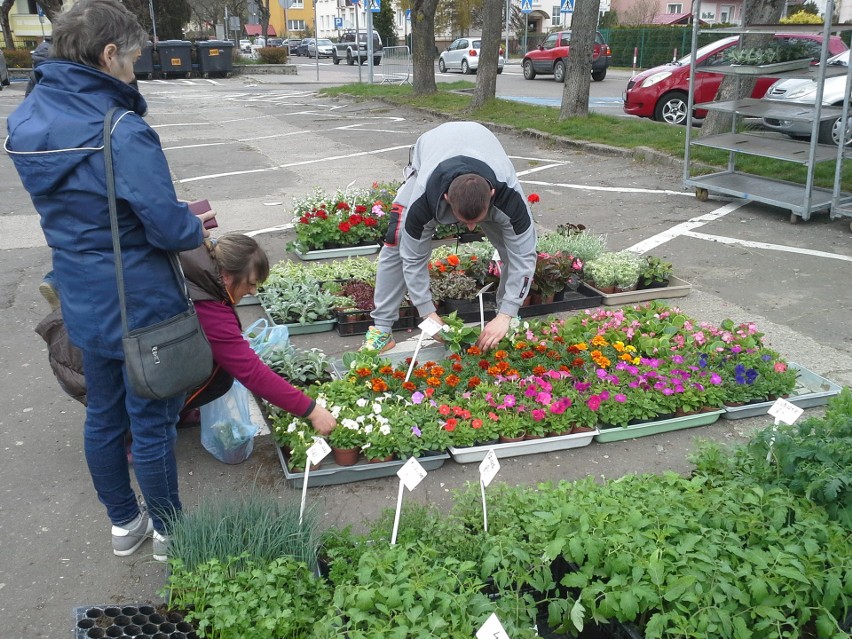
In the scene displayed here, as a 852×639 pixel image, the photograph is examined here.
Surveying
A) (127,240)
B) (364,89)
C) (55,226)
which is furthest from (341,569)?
(364,89)

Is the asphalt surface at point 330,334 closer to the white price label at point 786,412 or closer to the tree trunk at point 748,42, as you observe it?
the white price label at point 786,412

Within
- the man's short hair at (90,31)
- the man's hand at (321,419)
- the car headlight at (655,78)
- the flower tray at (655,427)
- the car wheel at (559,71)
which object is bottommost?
the flower tray at (655,427)

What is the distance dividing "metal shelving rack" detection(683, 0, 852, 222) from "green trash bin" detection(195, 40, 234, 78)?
3012 cm

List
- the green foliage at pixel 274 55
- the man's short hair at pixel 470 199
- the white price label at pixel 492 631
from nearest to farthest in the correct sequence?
1. the white price label at pixel 492 631
2. the man's short hair at pixel 470 199
3. the green foliage at pixel 274 55

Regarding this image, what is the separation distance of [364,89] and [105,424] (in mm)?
22120

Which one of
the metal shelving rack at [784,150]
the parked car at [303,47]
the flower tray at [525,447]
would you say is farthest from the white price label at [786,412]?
the parked car at [303,47]

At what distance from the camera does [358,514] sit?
3469mm

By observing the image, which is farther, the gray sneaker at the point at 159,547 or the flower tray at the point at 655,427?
the flower tray at the point at 655,427

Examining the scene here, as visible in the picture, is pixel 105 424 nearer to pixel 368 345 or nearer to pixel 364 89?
pixel 368 345

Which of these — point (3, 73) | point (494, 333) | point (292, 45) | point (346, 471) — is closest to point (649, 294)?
point (494, 333)

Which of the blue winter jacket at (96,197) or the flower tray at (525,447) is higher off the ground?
the blue winter jacket at (96,197)

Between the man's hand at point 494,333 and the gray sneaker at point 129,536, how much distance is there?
1.86m

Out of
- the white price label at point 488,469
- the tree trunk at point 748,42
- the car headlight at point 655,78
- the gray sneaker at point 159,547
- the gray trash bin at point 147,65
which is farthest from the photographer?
the gray trash bin at point 147,65

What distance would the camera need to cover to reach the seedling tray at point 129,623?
2369 mm
